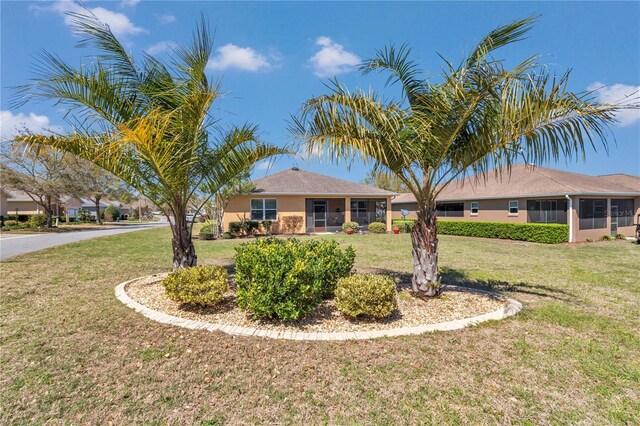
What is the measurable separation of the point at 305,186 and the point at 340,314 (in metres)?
18.5

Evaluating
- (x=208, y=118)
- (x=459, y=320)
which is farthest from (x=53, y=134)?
(x=459, y=320)

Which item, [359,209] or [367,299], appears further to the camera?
[359,209]

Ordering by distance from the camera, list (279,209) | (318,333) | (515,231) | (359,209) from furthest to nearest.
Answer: (359,209)
(279,209)
(515,231)
(318,333)

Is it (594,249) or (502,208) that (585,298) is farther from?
(502,208)

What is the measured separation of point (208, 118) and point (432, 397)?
602 cm

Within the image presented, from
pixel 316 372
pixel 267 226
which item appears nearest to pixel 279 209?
pixel 267 226

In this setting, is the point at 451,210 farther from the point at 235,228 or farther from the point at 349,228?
the point at 235,228

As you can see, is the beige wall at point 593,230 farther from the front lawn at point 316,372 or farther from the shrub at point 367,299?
the shrub at point 367,299

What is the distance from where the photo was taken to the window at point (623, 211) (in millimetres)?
20062

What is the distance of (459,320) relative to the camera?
16.2ft

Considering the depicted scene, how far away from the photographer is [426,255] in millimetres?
5902

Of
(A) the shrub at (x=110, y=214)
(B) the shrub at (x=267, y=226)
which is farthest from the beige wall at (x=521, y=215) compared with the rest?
(A) the shrub at (x=110, y=214)

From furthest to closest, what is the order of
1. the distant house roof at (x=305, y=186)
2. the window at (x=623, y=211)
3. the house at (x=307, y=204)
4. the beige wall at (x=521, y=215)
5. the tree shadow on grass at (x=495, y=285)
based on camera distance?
the distant house roof at (x=305, y=186), the house at (x=307, y=204), the window at (x=623, y=211), the beige wall at (x=521, y=215), the tree shadow on grass at (x=495, y=285)

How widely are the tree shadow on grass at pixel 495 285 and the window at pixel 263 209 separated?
13876 mm
